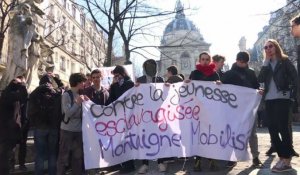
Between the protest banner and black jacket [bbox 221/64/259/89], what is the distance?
0.25 m

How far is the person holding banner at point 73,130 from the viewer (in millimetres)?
6496

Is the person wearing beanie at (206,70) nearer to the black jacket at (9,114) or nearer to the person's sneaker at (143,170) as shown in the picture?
the person's sneaker at (143,170)

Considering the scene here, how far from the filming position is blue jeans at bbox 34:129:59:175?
6719mm

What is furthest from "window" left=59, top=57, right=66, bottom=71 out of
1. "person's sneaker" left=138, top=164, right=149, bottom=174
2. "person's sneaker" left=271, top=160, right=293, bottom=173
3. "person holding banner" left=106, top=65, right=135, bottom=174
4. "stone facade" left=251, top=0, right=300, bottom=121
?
"person's sneaker" left=271, top=160, right=293, bottom=173

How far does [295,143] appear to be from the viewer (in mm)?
10562

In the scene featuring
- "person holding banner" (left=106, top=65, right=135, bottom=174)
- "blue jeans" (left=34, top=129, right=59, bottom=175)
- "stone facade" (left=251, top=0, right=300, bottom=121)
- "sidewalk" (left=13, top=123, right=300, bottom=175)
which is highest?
"stone facade" (left=251, top=0, right=300, bottom=121)

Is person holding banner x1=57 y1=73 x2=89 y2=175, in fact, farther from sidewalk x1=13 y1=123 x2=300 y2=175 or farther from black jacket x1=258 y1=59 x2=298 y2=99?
black jacket x1=258 y1=59 x2=298 y2=99

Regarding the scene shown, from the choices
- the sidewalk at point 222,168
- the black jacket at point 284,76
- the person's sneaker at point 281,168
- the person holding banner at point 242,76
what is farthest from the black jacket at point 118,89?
the person's sneaker at point 281,168

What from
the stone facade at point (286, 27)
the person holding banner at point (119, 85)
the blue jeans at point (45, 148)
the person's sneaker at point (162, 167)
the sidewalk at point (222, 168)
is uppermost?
the stone facade at point (286, 27)

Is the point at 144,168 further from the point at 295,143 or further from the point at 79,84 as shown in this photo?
the point at 295,143

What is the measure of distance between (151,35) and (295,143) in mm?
10752

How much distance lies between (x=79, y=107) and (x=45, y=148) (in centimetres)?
87

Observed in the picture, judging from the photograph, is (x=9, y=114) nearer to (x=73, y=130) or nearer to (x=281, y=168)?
(x=73, y=130)

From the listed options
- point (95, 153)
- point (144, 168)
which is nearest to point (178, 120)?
point (144, 168)
